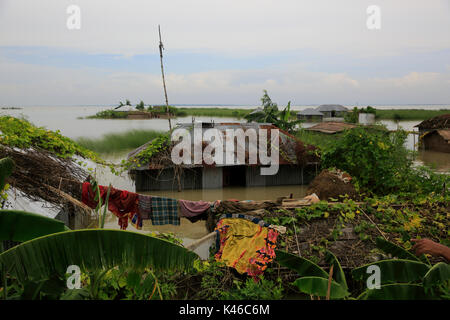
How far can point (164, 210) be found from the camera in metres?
5.93

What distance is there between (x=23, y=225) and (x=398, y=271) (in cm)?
274

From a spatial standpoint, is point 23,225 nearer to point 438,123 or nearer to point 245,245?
point 245,245

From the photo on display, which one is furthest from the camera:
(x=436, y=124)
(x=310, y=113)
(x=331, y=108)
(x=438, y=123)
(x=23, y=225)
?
(x=331, y=108)

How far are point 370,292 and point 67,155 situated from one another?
654 centimetres

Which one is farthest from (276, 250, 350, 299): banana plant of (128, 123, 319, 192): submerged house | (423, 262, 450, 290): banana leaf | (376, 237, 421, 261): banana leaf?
(128, 123, 319, 192): submerged house

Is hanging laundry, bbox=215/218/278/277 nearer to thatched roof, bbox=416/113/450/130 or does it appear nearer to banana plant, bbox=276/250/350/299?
banana plant, bbox=276/250/350/299

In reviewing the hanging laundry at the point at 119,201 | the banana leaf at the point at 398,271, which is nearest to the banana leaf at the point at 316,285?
the banana leaf at the point at 398,271

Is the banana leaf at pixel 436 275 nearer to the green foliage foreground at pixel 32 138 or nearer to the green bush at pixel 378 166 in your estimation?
the green bush at pixel 378 166

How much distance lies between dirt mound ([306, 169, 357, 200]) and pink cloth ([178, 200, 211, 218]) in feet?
11.0

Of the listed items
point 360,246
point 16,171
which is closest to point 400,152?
point 360,246

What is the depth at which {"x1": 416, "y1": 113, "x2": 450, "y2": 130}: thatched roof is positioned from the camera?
21.2 metres

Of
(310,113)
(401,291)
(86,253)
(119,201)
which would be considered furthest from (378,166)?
(310,113)

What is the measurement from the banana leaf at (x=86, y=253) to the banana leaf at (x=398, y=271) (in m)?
1.56
